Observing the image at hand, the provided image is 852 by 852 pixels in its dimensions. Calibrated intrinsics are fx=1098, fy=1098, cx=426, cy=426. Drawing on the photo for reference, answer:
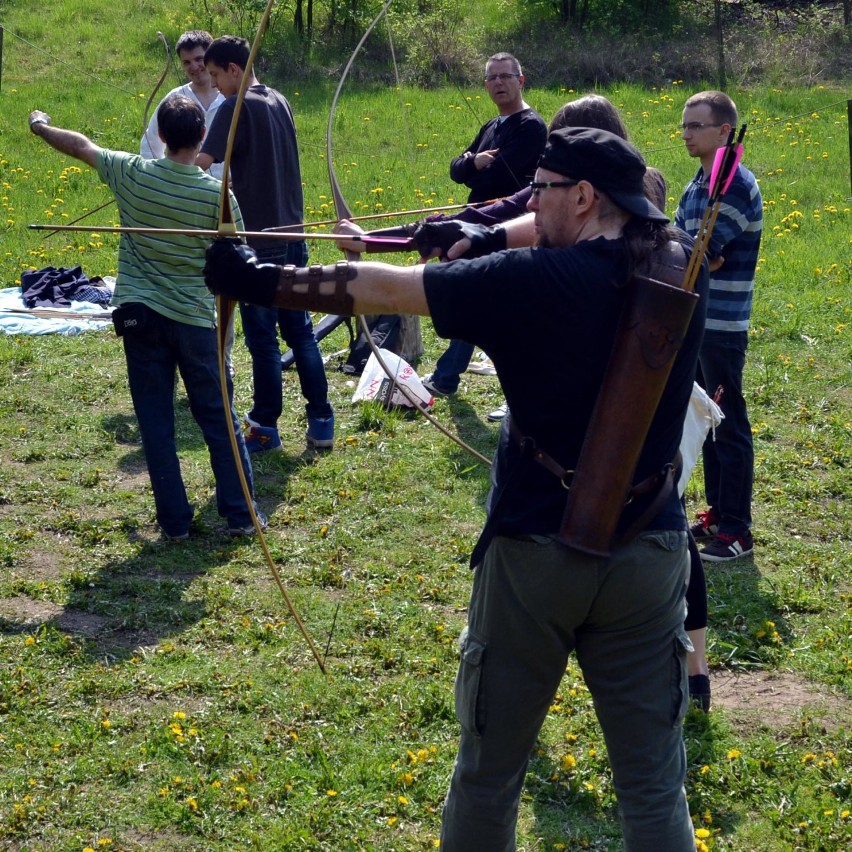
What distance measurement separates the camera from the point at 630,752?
2.35 meters

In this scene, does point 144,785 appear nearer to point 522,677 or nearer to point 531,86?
point 522,677

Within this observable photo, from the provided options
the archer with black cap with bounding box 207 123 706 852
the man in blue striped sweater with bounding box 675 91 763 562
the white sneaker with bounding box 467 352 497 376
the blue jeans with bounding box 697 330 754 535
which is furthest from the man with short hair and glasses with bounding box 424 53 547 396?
the archer with black cap with bounding box 207 123 706 852

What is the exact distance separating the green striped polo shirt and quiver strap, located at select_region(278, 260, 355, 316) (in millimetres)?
2004

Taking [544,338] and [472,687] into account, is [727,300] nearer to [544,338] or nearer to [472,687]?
[544,338]

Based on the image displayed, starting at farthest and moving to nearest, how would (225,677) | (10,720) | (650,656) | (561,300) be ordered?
(225,677) → (10,720) → (650,656) → (561,300)

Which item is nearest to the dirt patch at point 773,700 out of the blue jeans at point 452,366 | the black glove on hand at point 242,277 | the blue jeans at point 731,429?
the blue jeans at point 731,429

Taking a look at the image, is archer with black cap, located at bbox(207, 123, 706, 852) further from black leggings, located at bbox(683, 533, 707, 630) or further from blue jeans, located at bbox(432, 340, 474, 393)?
blue jeans, located at bbox(432, 340, 474, 393)

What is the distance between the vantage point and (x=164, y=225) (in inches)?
171

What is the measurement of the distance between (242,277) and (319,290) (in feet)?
→ 0.64

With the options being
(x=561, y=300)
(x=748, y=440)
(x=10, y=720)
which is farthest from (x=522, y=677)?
(x=748, y=440)

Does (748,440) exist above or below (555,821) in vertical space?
above

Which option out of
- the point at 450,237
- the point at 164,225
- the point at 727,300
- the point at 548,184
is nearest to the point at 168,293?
the point at 164,225

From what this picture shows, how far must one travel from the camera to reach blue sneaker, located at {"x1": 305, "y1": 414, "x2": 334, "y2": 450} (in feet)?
18.8

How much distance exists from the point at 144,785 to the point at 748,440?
2.71 meters
